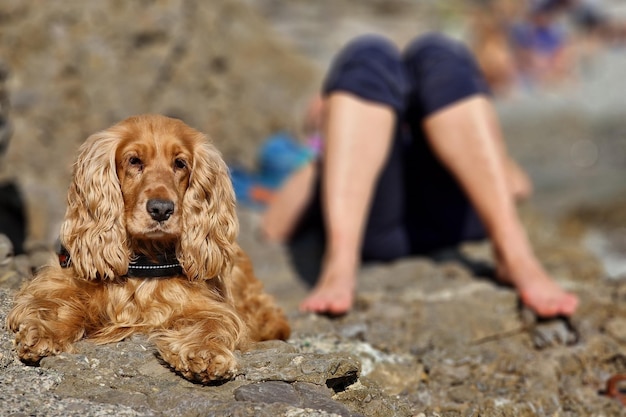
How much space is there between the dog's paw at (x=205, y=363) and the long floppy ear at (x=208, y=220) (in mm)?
388

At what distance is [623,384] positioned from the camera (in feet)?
13.0

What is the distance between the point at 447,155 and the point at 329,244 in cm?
89

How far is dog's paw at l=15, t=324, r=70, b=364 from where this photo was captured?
279 cm

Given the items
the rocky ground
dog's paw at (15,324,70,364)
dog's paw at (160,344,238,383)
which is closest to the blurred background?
the rocky ground

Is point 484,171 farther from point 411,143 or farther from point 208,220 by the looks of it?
point 208,220

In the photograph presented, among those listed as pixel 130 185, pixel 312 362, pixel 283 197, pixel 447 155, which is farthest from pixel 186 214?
pixel 283 197

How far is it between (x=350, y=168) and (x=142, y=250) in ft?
6.28

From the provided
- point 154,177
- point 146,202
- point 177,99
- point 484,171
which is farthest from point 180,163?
point 177,99

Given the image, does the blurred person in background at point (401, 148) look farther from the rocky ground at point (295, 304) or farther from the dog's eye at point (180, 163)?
the dog's eye at point (180, 163)

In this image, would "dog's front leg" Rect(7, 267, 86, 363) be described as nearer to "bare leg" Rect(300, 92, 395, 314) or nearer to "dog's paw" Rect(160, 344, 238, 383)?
"dog's paw" Rect(160, 344, 238, 383)

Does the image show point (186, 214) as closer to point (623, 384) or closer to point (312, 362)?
point (312, 362)

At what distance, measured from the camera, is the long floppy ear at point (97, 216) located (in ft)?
9.85

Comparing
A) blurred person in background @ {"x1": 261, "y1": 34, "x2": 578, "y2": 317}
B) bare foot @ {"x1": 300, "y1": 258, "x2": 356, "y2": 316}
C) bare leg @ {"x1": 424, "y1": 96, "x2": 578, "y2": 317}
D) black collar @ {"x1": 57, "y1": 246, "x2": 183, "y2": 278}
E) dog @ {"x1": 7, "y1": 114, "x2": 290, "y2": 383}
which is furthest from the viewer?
bare leg @ {"x1": 424, "y1": 96, "x2": 578, "y2": 317}

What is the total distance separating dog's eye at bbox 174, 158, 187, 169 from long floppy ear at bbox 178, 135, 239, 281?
0.04 meters
